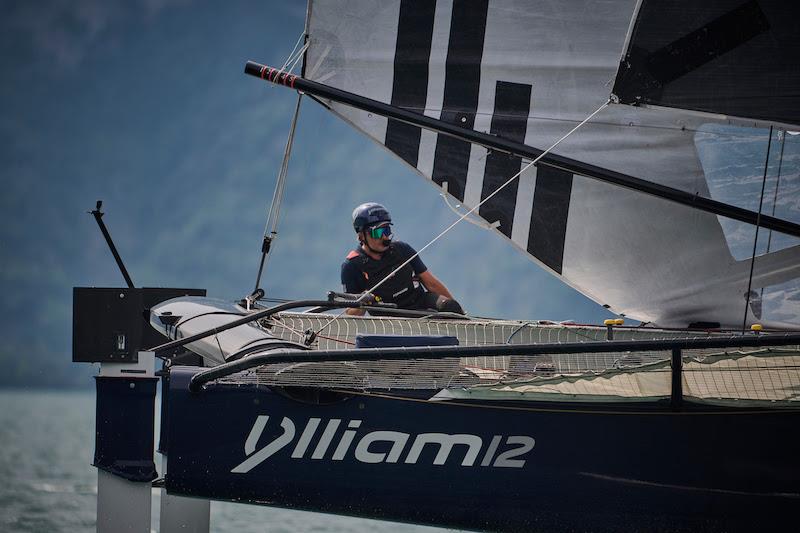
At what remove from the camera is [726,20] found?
221 inches

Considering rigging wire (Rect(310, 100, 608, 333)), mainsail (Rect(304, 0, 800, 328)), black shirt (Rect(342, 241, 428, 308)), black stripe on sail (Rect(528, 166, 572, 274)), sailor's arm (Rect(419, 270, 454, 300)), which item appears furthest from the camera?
sailor's arm (Rect(419, 270, 454, 300))

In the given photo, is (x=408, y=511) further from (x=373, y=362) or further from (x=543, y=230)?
(x=543, y=230)

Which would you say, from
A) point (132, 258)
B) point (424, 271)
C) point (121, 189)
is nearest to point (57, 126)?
point (121, 189)

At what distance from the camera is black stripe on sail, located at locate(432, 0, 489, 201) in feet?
22.5

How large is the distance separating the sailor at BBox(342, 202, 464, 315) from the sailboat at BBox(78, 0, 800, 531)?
0.34 meters

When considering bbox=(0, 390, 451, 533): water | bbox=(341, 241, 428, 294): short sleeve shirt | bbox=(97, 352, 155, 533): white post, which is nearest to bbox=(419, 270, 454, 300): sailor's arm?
bbox=(341, 241, 428, 294): short sleeve shirt

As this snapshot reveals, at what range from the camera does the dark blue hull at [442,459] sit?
4.68 m

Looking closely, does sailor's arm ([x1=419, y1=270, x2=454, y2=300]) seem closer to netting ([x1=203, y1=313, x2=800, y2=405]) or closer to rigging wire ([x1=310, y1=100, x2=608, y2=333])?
rigging wire ([x1=310, y1=100, x2=608, y2=333])

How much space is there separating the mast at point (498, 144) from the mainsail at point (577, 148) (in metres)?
0.10

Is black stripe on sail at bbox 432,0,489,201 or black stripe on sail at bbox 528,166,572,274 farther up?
black stripe on sail at bbox 432,0,489,201

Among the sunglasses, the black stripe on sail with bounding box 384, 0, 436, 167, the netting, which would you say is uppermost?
the black stripe on sail with bounding box 384, 0, 436, 167

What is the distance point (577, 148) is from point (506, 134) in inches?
18.1

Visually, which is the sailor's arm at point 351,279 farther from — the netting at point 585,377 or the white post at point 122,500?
the netting at point 585,377

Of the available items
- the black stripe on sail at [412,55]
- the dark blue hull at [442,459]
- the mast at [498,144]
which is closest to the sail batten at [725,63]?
the mast at [498,144]
